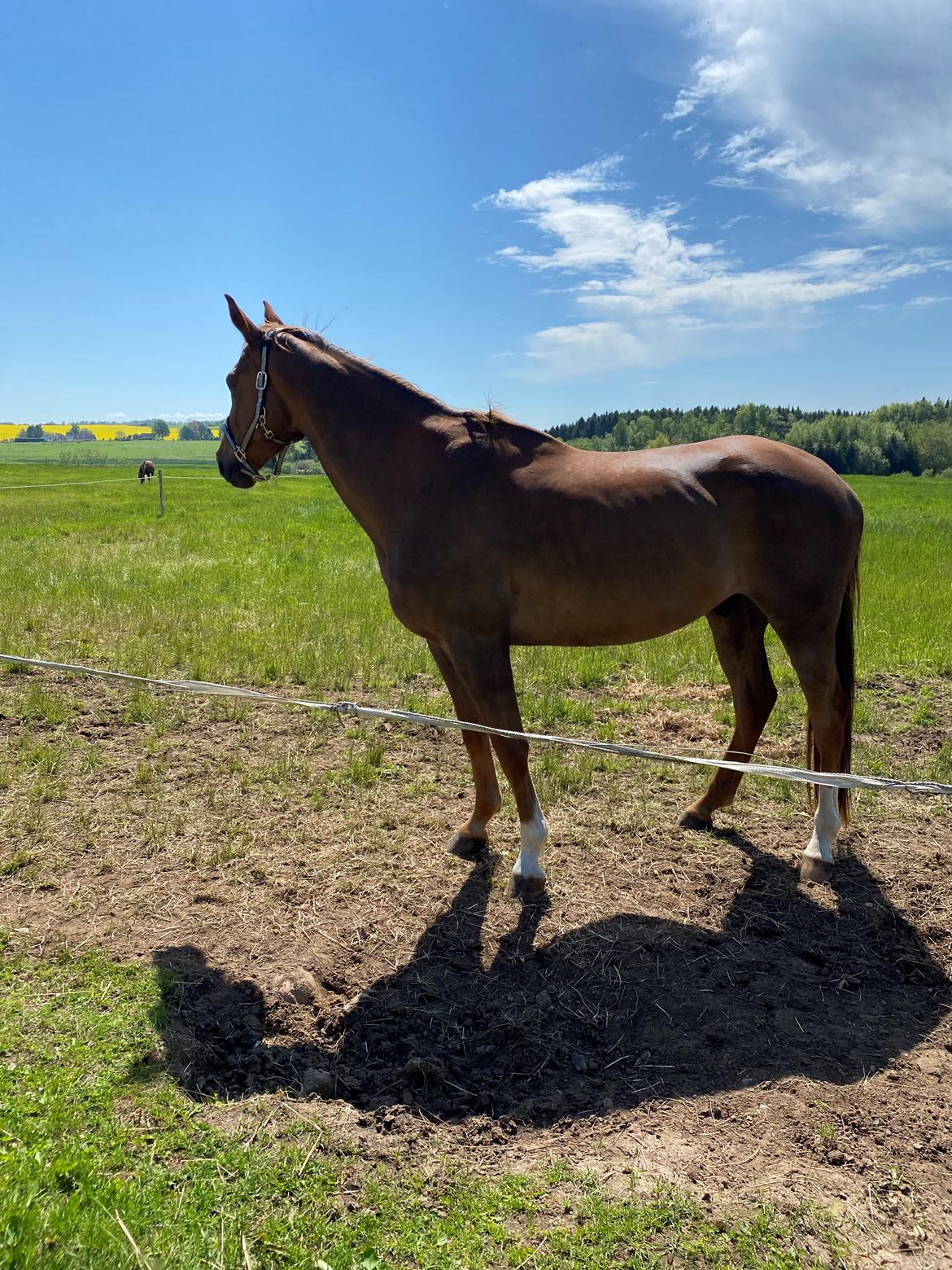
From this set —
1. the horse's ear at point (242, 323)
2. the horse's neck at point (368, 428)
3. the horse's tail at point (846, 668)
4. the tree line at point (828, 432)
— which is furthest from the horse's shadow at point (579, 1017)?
the tree line at point (828, 432)

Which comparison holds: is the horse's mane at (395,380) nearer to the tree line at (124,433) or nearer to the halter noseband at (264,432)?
the halter noseband at (264,432)

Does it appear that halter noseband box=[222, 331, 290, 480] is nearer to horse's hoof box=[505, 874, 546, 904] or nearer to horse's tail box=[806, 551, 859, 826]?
horse's hoof box=[505, 874, 546, 904]

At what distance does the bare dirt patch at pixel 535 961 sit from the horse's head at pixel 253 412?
2.23 m

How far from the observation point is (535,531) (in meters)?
3.90

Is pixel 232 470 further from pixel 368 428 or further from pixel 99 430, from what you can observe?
pixel 99 430

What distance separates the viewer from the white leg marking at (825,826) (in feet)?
13.8

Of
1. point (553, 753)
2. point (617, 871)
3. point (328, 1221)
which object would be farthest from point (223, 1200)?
point (553, 753)

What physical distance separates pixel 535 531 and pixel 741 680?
1.92 meters

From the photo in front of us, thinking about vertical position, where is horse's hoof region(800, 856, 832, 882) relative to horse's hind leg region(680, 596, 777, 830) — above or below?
below

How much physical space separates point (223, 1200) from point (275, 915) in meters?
1.66

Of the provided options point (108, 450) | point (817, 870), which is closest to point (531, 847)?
point (817, 870)

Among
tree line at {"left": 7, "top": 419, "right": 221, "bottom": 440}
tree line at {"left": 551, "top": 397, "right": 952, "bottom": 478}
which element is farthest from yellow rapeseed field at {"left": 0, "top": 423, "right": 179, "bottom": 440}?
tree line at {"left": 551, "top": 397, "right": 952, "bottom": 478}

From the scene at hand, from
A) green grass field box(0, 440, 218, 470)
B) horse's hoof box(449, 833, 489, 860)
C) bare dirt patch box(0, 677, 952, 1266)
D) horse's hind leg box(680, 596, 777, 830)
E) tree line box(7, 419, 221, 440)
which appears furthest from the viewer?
tree line box(7, 419, 221, 440)

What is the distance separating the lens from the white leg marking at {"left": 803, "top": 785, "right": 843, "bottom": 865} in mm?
4195
